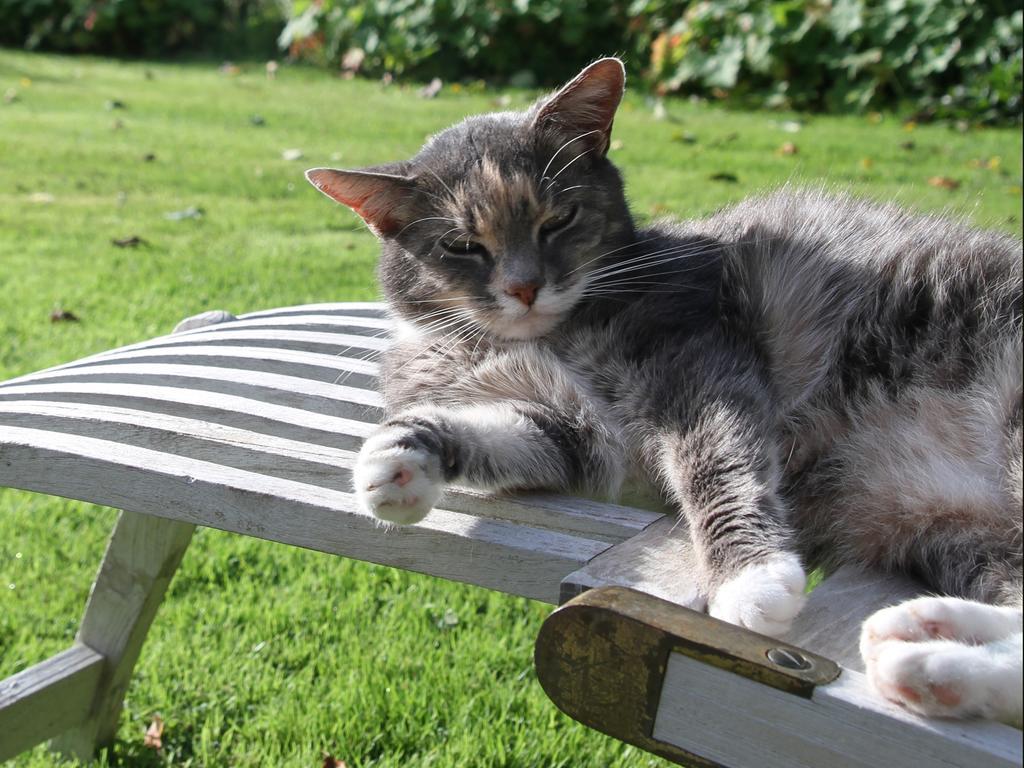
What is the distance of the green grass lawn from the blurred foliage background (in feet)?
1.07

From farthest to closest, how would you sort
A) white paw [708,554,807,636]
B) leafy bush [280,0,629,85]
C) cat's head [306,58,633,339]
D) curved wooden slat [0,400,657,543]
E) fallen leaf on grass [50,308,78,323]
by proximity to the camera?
leafy bush [280,0,629,85], fallen leaf on grass [50,308,78,323], cat's head [306,58,633,339], curved wooden slat [0,400,657,543], white paw [708,554,807,636]

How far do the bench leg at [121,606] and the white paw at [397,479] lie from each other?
0.97 m

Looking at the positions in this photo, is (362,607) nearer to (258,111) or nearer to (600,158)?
(600,158)

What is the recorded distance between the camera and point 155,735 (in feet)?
8.80

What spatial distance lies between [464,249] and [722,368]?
66 centimetres

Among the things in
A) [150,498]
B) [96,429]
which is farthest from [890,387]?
[96,429]

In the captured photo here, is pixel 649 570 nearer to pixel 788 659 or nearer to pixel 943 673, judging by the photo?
pixel 788 659

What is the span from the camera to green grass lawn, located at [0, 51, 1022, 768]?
2.65 meters

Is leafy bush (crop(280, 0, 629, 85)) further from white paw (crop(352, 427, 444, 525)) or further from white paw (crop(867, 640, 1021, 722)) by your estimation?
white paw (crop(867, 640, 1021, 722))

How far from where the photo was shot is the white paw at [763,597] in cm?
149

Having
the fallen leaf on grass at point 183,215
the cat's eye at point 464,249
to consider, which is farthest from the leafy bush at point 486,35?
the cat's eye at point 464,249

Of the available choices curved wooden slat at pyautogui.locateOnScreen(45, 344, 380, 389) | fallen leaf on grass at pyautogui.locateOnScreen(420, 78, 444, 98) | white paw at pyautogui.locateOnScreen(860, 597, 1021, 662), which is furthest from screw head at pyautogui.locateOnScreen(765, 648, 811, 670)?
fallen leaf on grass at pyautogui.locateOnScreen(420, 78, 444, 98)

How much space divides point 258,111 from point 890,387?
825cm

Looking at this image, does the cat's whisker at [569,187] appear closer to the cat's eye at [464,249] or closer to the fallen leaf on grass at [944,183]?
the cat's eye at [464,249]
